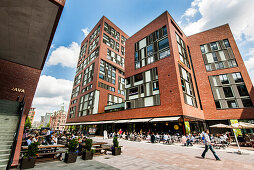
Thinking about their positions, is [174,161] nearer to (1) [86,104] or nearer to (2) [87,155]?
(2) [87,155]

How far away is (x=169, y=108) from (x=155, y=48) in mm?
12496

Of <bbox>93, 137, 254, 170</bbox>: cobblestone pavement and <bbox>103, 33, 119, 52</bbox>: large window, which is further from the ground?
<bbox>103, 33, 119, 52</bbox>: large window

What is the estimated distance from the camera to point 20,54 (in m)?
7.14

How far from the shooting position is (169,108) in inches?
707

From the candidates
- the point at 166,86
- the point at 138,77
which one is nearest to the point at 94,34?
the point at 138,77

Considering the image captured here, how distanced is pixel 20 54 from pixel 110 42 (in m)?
37.0

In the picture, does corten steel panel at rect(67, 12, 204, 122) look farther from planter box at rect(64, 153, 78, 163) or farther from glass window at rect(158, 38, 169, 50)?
planter box at rect(64, 153, 78, 163)

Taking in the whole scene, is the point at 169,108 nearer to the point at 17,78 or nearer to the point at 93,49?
the point at 17,78

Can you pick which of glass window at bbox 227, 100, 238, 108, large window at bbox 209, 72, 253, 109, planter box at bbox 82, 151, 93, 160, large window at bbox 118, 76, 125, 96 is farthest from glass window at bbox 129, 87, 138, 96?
glass window at bbox 227, 100, 238, 108

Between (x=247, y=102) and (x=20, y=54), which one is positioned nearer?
(x=20, y=54)

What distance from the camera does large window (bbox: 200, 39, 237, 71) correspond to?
81.2ft

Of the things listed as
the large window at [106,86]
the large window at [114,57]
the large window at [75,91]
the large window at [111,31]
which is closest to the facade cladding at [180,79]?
the large window at [106,86]

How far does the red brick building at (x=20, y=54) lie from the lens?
433 centimetres

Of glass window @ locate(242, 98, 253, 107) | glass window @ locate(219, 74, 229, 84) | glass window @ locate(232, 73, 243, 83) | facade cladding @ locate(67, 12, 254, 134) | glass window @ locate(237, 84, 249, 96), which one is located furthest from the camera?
glass window @ locate(219, 74, 229, 84)
